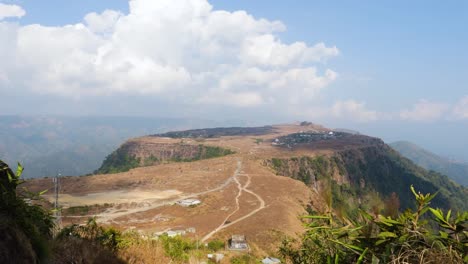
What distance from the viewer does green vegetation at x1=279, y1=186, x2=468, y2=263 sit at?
3055 millimetres

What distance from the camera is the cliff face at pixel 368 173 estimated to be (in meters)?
81.6

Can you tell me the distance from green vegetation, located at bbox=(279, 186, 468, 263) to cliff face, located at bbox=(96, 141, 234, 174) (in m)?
104

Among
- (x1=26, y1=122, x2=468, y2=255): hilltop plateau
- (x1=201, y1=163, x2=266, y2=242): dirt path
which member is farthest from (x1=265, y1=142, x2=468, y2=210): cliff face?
(x1=201, y1=163, x2=266, y2=242): dirt path

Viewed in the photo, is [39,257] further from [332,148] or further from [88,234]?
[332,148]

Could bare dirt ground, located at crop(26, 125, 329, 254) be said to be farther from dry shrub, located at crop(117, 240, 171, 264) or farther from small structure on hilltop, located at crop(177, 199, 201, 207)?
dry shrub, located at crop(117, 240, 171, 264)

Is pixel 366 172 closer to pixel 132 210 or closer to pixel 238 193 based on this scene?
pixel 238 193

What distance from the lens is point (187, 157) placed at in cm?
11319

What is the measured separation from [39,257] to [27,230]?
0.36 meters

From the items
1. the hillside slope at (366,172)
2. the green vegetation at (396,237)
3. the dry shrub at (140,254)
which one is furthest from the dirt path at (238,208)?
the green vegetation at (396,237)

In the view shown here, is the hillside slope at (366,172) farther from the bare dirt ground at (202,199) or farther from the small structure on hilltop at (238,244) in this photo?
the small structure on hilltop at (238,244)

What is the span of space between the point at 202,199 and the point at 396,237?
45094mm

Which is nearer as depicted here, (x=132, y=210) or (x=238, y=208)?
(x=132, y=210)

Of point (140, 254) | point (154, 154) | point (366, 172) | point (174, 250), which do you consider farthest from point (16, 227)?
point (154, 154)

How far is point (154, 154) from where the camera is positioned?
4643 inches
